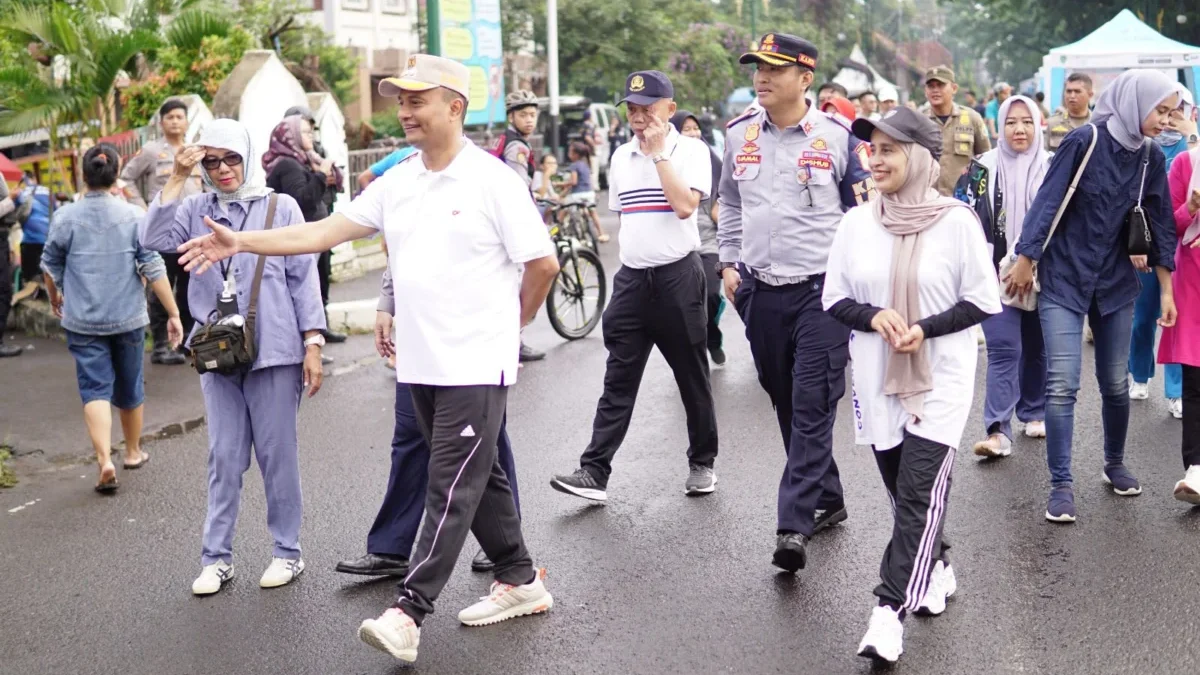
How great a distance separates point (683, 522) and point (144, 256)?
3.28m

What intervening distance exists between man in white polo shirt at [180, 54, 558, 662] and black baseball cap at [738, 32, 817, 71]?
145cm

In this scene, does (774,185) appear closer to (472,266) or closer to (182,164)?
(472,266)

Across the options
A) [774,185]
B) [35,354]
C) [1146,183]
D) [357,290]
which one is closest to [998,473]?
[1146,183]

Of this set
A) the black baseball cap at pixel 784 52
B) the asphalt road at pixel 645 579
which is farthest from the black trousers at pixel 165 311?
the black baseball cap at pixel 784 52

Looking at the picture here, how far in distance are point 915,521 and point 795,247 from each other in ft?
4.99

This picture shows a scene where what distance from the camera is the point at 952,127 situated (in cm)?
1007

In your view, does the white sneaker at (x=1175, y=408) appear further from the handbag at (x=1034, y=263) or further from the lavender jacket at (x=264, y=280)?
the lavender jacket at (x=264, y=280)

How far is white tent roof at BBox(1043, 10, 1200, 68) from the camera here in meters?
25.2

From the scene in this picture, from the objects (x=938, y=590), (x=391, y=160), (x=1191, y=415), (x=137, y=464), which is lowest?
(x=137, y=464)

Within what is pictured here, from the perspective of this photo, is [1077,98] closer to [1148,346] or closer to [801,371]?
[1148,346]

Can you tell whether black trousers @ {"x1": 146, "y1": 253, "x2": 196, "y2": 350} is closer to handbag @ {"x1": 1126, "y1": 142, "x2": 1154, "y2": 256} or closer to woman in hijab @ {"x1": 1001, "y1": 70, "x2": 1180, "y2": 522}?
woman in hijab @ {"x1": 1001, "y1": 70, "x2": 1180, "y2": 522}

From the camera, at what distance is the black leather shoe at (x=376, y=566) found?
229 inches

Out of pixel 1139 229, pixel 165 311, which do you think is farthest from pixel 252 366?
pixel 165 311

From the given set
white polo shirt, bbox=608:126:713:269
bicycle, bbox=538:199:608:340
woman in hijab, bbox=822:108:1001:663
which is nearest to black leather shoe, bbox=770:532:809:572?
woman in hijab, bbox=822:108:1001:663
